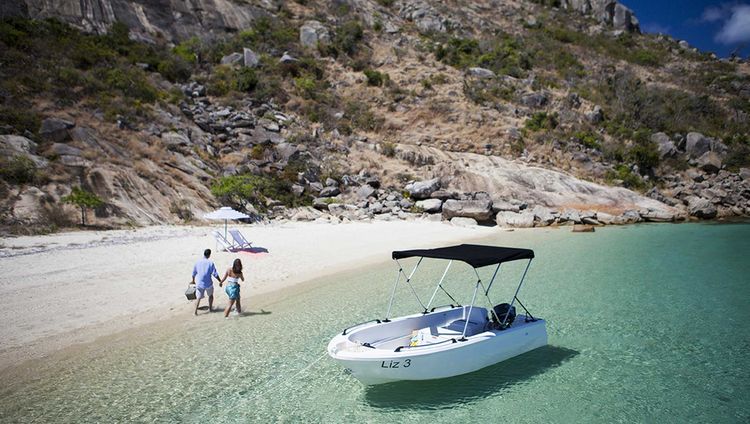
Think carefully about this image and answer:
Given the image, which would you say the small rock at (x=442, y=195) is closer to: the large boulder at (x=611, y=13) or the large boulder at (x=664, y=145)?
the large boulder at (x=664, y=145)

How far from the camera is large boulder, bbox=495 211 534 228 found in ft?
95.6

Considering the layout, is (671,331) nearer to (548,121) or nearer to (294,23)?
(548,121)

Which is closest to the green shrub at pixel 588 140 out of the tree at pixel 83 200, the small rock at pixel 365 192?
the small rock at pixel 365 192

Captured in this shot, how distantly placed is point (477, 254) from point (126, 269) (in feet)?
39.2

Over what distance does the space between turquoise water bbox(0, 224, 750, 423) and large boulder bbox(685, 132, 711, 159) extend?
1536 inches

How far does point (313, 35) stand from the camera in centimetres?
5362

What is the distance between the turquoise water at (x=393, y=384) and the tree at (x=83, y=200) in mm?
12645

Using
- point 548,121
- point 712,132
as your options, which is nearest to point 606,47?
point 712,132

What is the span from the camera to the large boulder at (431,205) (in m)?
Result: 30.7

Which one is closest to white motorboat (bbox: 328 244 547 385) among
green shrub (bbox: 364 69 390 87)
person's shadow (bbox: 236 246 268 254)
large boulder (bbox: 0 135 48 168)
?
person's shadow (bbox: 236 246 268 254)

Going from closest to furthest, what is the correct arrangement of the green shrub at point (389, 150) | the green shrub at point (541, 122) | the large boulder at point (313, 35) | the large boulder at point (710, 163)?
the green shrub at point (389, 150) → the large boulder at point (710, 163) → the green shrub at point (541, 122) → the large boulder at point (313, 35)

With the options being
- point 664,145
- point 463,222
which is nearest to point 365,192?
point 463,222

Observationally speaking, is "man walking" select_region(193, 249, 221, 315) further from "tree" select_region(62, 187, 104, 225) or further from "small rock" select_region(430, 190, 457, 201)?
"small rock" select_region(430, 190, 457, 201)

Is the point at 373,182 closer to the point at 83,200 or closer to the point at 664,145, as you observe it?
the point at 83,200
